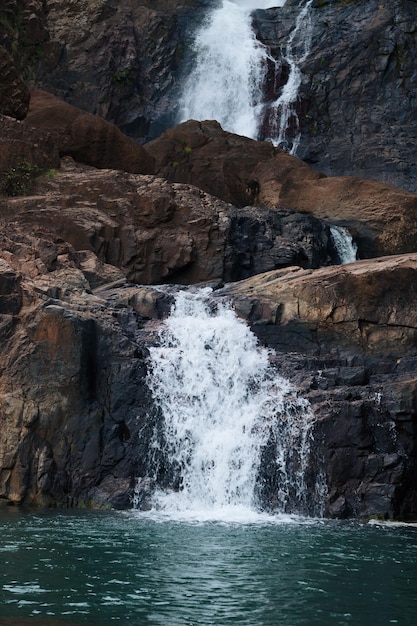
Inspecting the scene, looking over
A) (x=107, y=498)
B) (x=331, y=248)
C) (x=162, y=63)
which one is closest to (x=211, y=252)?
(x=331, y=248)

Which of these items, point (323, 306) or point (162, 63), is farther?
point (162, 63)

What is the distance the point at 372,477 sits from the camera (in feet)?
61.2

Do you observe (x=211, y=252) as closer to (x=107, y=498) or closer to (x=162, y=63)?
(x=107, y=498)

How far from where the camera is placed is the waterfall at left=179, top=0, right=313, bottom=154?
4528 cm

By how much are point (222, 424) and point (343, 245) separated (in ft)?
43.8

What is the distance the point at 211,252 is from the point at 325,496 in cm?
1159

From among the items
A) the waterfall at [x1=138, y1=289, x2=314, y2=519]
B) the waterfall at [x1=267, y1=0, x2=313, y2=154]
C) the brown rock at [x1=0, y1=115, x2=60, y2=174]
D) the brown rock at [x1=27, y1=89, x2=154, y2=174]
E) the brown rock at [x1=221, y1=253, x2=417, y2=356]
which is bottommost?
the waterfall at [x1=138, y1=289, x2=314, y2=519]

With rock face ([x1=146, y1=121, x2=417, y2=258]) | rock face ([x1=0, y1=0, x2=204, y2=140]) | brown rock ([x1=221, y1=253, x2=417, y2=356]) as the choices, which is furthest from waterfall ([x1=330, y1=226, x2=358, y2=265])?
rock face ([x1=0, y1=0, x2=204, y2=140])

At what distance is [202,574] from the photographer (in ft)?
37.2

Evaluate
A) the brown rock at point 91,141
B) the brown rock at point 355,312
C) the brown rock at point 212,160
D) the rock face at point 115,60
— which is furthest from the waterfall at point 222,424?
the rock face at point 115,60

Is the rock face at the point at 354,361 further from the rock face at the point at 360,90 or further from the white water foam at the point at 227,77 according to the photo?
the white water foam at the point at 227,77

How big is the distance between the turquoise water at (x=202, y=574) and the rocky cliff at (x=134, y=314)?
2993mm

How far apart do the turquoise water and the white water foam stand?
32.1 metres

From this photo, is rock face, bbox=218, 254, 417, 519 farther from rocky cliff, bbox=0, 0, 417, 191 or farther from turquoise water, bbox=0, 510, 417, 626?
rocky cliff, bbox=0, 0, 417, 191
